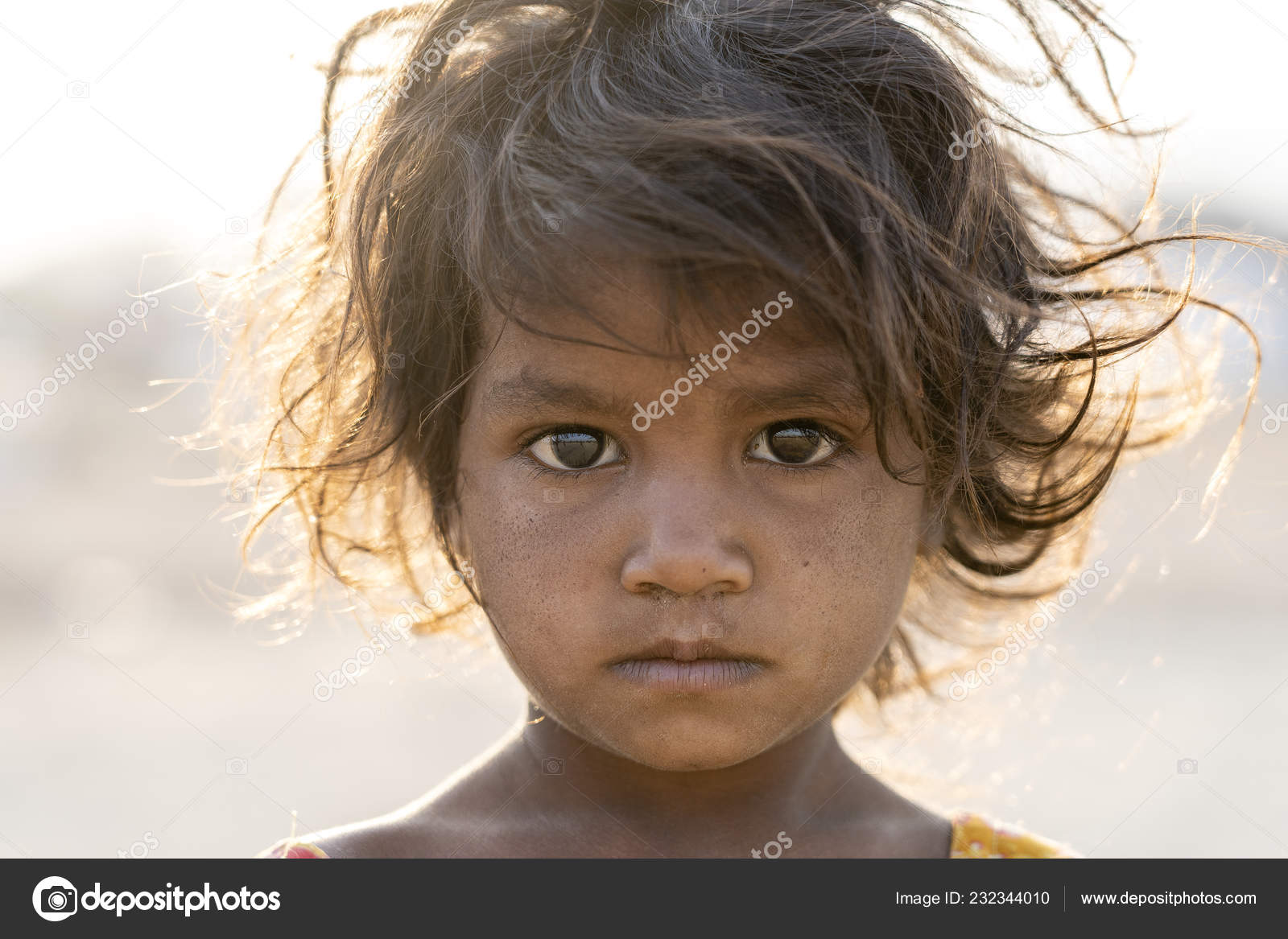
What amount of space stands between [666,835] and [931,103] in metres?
1.28

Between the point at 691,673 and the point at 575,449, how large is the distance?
1.22ft

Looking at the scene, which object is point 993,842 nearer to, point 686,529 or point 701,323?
point 686,529

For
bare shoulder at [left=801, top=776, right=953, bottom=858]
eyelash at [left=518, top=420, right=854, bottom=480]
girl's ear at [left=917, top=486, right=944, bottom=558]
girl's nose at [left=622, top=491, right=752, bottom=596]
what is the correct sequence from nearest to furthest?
girl's nose at [left=622, top=491, right=752, bottom=596] → eyelash at [left=518, top=420, right=854, bottom=480] → girl's ear at [left=917, top=486, right=944, bottom=558] → bare shoulder at [left=801, top=776, right=953, bottom=858]

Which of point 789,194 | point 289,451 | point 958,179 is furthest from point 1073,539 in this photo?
point 289,451

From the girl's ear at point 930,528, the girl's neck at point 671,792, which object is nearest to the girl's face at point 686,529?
the girl's ear at point 930,528

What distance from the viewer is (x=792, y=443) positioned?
1.68 meters

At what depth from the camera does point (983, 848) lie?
6.91 feet

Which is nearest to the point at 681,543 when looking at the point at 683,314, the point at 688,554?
the point at 688,554

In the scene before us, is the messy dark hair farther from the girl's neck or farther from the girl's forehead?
the girl's neck

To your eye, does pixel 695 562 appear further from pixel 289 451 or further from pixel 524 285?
pixel 289 451

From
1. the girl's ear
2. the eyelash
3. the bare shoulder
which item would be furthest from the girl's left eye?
the bare shoulder

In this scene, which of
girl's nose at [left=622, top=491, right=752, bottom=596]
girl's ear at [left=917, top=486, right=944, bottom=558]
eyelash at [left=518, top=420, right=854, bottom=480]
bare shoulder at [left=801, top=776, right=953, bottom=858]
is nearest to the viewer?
girl's nose at [left=622, top=491, right=752, bottom=596]

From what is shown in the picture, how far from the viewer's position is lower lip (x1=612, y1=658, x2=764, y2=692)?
1.61m
